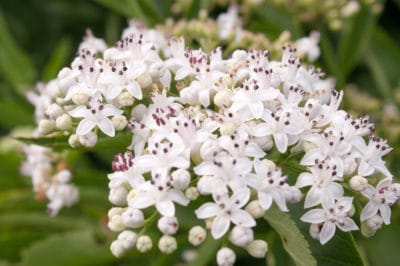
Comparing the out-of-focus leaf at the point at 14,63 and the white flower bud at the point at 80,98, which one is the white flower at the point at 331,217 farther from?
the out-of-focus leaf at the point at 14,63

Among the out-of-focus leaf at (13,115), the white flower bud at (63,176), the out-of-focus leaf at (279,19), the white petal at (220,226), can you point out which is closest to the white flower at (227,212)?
the white petal at (220,226)

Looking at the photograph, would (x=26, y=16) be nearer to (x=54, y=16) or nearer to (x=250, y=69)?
(x=54, y=16)

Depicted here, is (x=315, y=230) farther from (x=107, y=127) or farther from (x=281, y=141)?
(x=107, y=127)

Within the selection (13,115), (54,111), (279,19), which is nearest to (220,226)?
(54,111)

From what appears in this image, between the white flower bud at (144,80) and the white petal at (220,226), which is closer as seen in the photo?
the white petal at (220,226)

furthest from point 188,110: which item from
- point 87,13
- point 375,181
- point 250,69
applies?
point 87,13

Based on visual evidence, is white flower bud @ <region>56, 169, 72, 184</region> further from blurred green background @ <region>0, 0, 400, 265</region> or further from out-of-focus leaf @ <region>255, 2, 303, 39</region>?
out-of-focus leaf @ <region>255, 2, 303, 39</region>
